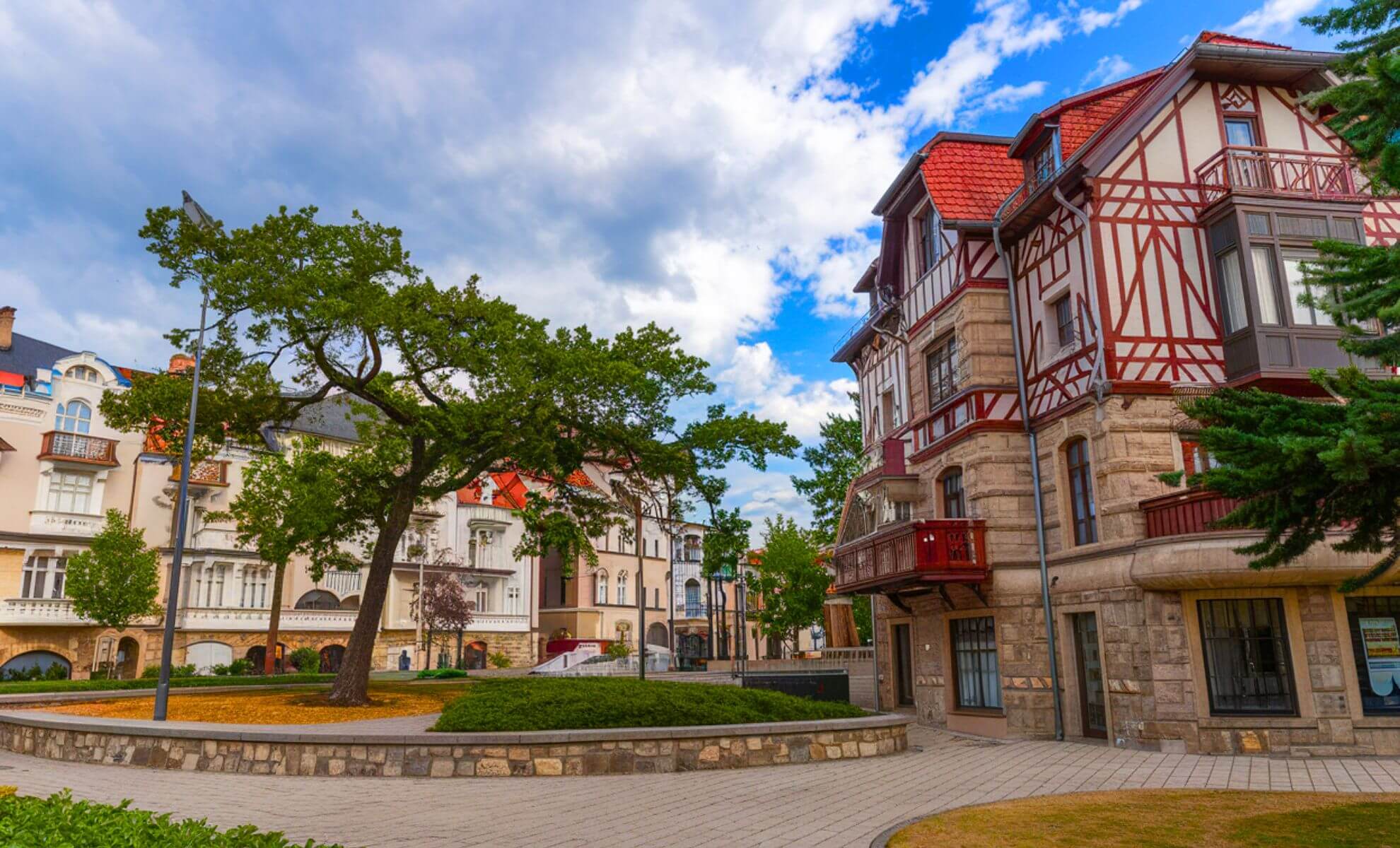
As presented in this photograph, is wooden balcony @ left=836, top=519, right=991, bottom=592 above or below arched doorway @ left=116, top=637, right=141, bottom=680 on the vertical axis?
above

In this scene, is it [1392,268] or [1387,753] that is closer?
[1392,268]

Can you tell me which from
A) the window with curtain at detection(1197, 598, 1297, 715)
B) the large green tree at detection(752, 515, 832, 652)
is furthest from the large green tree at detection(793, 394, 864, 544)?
the window with curtain at detection(1197, 598, 1297, 715)

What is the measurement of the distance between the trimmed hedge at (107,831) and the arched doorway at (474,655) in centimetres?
4686

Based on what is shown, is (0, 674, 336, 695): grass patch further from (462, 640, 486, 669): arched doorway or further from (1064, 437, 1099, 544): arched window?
(462, 640, 486, 669): arched doorway

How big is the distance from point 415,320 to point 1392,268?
1538cm

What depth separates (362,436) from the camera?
76.7 feet

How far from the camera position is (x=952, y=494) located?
66.6 feet

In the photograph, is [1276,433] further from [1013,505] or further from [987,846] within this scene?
[1013,505]

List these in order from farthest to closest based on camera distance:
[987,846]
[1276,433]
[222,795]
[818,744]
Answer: [818,744] < [222,795] < [987,846] < [1276,433]

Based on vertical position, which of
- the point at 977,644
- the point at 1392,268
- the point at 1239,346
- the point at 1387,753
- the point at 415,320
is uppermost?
the point at 415,320

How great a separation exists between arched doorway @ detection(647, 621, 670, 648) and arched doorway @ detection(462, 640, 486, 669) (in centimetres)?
1454

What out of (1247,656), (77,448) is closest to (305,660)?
(77,448)

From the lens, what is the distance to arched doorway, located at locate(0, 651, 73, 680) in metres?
35.5

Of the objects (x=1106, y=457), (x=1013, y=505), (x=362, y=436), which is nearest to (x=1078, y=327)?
(x=1106, y=457)
